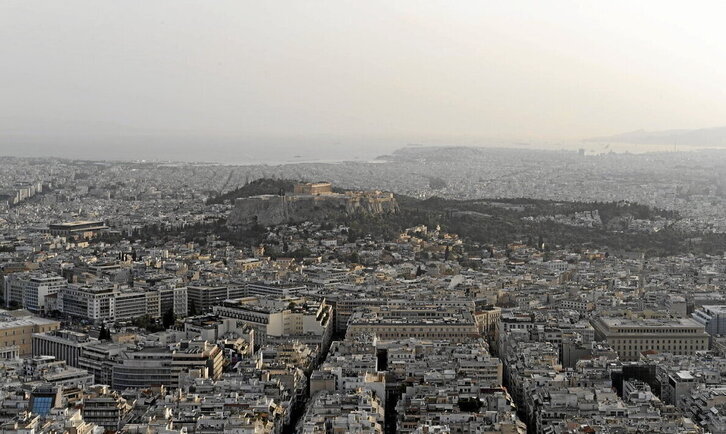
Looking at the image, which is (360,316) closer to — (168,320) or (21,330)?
(168,320)

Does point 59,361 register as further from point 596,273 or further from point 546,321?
point 596,273

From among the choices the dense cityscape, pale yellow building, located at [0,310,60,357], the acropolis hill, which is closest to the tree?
the dense cityscape

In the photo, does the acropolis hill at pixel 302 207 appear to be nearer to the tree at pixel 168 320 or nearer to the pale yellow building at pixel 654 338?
the tree at pixel 168 320

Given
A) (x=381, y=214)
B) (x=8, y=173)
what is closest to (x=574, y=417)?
(x=381, y=214)

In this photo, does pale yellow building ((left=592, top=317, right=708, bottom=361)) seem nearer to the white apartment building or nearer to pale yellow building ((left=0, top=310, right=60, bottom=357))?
pale yellow building ((left=0, top=310, right=60, bottom=357))

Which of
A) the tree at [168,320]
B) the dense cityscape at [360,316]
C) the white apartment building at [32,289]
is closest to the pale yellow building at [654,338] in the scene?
the dense cityscape at [360,316]

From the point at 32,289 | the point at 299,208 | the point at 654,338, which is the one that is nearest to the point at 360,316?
the point at 654,338

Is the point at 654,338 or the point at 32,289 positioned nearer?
the point at 654,338
